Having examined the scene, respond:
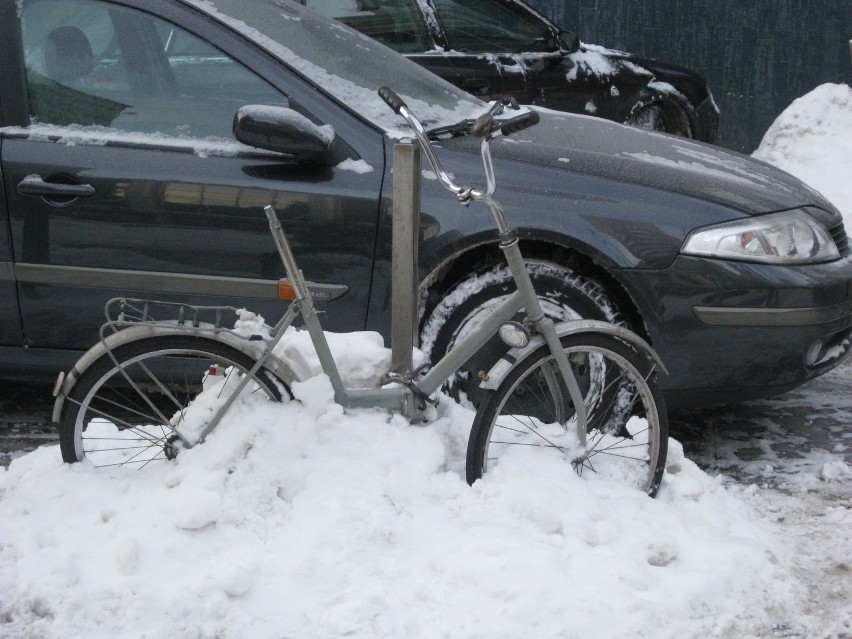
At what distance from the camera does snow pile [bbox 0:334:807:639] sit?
2.95 m

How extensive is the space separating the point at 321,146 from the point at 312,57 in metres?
0.53

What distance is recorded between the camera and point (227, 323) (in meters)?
4.01

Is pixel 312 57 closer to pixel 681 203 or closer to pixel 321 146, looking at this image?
pixel 321 146

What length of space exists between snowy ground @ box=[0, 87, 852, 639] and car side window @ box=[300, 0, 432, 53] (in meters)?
4.19

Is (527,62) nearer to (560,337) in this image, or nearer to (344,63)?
(344,63)

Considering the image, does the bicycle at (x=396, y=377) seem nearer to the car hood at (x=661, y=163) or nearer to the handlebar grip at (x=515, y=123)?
the handlebar grip at (x=515, y=123)

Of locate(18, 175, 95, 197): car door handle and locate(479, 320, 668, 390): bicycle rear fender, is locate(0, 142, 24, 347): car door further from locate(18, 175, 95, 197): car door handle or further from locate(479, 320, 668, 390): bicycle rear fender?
locate(479, 320, 668, 390): bicycle rear fender

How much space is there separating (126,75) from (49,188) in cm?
52

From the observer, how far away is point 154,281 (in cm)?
399

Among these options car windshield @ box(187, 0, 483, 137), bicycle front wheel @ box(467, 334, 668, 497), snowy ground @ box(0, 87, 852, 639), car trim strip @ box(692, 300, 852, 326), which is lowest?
snowy ground @ box(0, 87, 852, 639)

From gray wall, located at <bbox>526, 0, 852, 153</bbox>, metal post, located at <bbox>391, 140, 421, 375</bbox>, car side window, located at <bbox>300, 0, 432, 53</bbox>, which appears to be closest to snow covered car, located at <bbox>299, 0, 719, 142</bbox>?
car side window, located at <bbox>300, 0, 432, 53</bbox>

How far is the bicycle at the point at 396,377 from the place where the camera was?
3.27 metres

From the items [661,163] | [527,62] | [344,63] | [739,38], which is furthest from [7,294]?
[739,38]

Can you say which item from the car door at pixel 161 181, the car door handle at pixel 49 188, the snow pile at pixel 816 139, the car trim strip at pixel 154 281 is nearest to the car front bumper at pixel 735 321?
the car door at pixel 161 181
